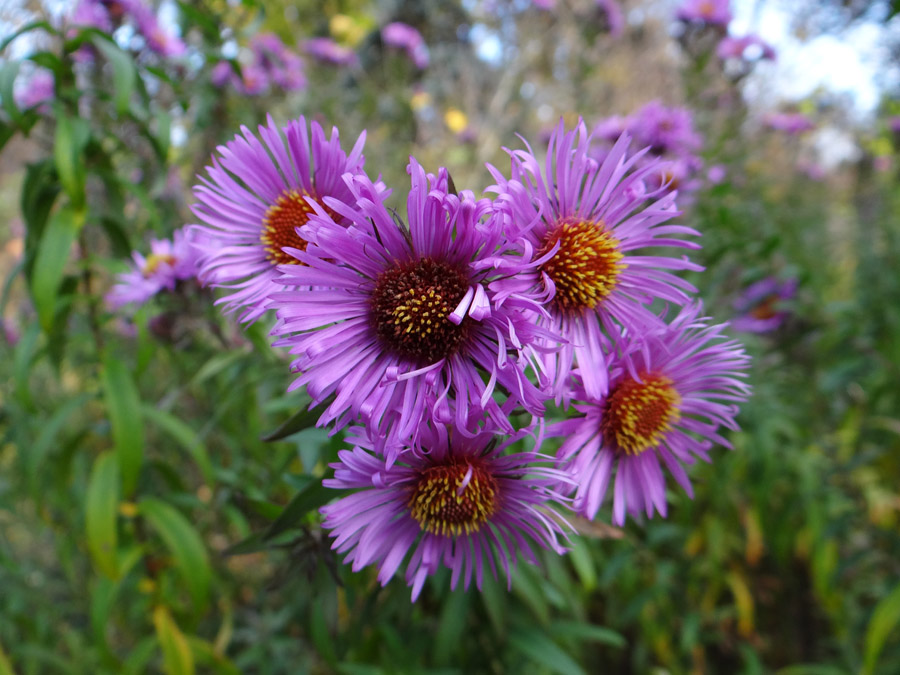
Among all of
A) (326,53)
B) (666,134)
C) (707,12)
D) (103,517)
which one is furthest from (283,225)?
(326,53)

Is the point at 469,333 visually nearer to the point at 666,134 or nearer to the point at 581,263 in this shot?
the point at 581,263

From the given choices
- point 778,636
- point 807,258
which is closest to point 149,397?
point 778,636

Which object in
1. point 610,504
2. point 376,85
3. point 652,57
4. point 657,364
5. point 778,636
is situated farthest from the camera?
point 652,57

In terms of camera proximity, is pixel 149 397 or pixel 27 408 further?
pixel 149 397

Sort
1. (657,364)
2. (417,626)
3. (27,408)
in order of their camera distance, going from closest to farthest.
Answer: (657,364) → (417,626) → (27,408)

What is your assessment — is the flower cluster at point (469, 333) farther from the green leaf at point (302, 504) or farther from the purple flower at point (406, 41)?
the purple flower at point (406, 41)

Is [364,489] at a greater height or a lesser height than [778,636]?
lesser

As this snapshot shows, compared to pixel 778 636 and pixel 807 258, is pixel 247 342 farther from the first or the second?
pixel 807 258
